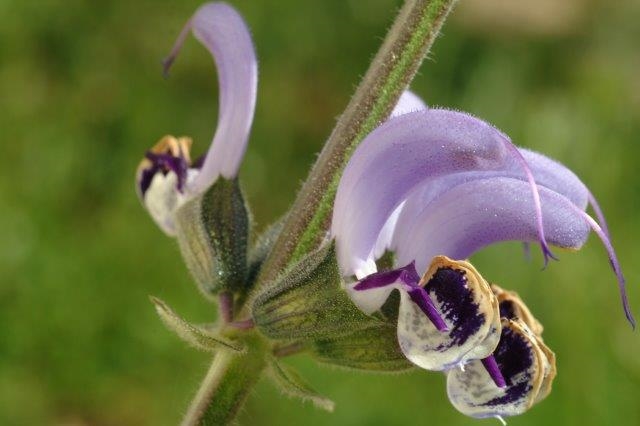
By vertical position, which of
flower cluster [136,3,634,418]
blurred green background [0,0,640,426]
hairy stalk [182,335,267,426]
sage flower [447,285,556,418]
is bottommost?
blurred green background [0,0,640,426]

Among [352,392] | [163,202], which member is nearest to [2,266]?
[352,392]

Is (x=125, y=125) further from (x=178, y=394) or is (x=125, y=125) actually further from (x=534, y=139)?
(x=534, y=139)

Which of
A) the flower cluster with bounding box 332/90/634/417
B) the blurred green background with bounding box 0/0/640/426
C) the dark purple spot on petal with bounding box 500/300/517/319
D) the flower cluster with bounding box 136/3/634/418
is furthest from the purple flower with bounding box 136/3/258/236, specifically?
the blurred green background with bounding box 0/0/640/426

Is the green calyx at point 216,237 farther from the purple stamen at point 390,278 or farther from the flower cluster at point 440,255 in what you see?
the purple stamen at point 390,278

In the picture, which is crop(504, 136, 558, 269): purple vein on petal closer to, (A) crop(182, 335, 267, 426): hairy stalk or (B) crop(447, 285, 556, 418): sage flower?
(B) crop(447, 285, 556, 418): sage flower

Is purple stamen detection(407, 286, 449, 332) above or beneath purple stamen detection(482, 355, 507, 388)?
above

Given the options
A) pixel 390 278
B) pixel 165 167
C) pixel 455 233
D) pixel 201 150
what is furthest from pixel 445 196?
pixel 201 150

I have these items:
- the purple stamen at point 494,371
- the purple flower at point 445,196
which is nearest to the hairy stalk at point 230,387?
the purple flower at point 445,196
